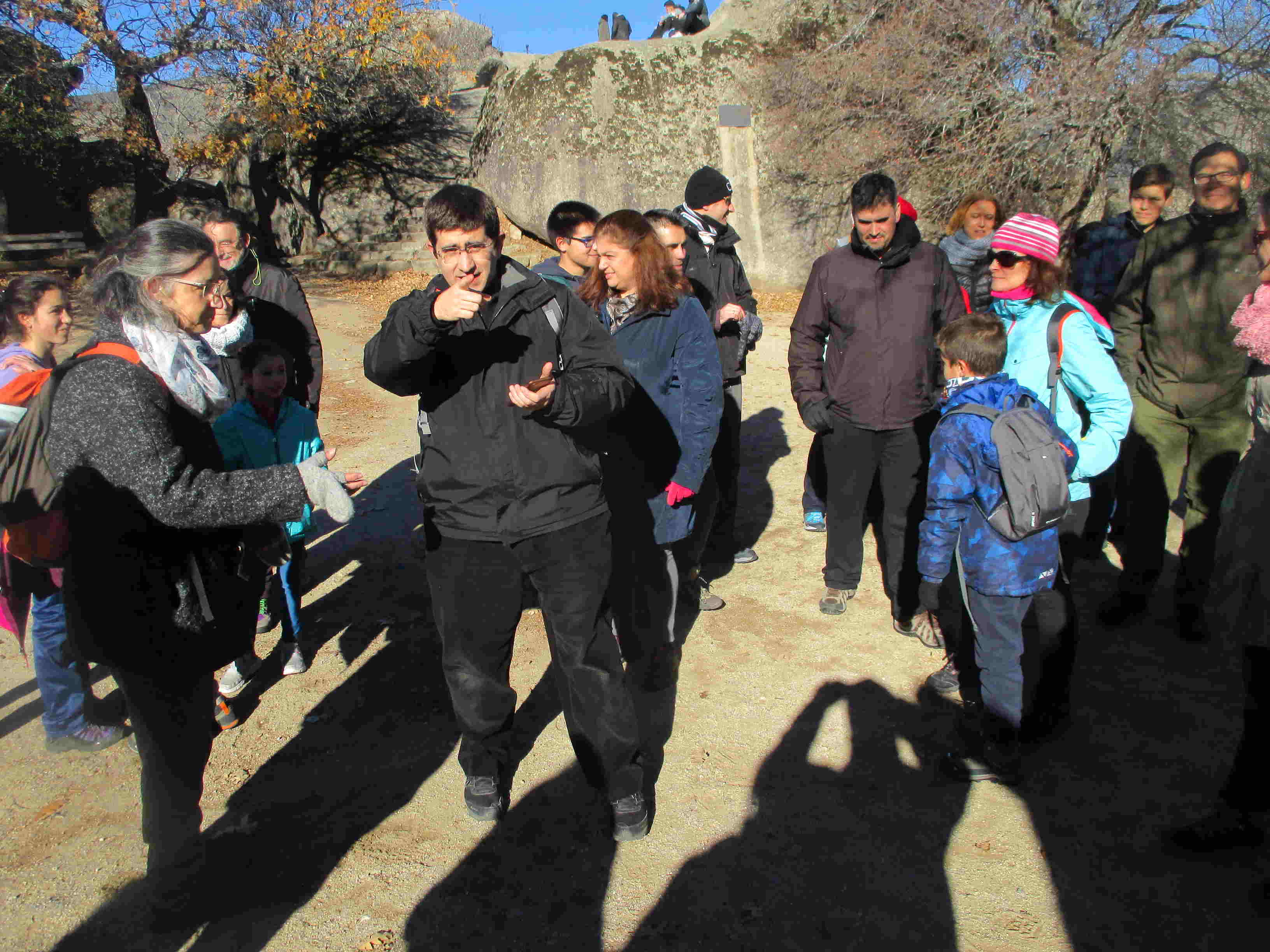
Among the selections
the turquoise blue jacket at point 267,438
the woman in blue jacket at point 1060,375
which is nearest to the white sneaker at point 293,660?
the turquoise blue jacket at point 267,438

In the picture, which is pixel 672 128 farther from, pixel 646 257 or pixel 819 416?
pixel 646 257

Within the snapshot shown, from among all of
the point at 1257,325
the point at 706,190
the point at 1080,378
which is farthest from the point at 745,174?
the point at 1257,325

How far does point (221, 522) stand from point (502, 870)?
141 centimetres

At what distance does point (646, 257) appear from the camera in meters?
3.43

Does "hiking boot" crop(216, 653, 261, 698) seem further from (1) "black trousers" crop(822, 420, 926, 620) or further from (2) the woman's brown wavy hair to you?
(1) "black trousers" crop(822, 420, 926, 620)

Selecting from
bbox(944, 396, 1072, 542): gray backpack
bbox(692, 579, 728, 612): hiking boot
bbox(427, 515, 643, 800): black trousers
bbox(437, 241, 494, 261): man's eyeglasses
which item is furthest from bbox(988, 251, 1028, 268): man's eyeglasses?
bbox(692, 579, 728, 612): hiking boot

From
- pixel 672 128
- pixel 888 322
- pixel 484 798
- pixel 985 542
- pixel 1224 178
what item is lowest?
pixel 484 798

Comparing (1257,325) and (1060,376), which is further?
(1060,376)

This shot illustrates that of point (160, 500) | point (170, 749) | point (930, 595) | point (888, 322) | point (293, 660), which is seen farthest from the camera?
point (293, 660)

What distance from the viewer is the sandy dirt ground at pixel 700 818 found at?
2.49 meters

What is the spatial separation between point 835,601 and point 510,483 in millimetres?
2293

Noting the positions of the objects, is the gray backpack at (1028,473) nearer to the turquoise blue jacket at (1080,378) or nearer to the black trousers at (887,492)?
the turquoise blue jacket at (1080,378)

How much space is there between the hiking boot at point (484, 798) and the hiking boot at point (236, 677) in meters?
1.47

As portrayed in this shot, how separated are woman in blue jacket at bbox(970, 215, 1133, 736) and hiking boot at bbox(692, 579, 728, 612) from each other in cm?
161
